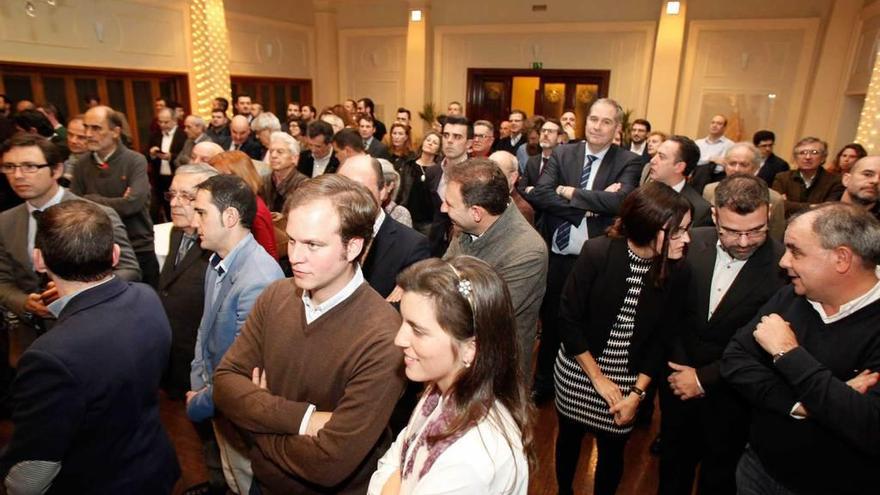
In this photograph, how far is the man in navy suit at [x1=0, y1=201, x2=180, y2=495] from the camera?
4.74 ft

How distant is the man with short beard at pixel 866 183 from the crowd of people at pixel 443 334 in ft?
0.05

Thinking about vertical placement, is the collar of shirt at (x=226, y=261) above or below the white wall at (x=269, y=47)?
below

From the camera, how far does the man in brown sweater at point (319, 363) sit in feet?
4.69

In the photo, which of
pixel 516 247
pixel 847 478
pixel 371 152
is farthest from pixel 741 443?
pixel 371 152

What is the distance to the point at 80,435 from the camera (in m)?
1.55

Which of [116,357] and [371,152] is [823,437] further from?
[371,152]

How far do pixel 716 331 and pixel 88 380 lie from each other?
7.92ft

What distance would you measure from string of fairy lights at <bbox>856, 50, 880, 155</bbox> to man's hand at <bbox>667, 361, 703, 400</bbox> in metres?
4.74

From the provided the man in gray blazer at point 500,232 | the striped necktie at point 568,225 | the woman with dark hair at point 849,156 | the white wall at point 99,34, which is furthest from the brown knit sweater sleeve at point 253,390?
the white wall at point 99,34

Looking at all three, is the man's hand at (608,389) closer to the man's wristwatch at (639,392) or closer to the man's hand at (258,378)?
the man's wristwatch at (639,392)

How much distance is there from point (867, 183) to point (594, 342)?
2.55 metres

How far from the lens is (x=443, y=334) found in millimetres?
1218

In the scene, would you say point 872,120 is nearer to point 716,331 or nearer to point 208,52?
point 716,331

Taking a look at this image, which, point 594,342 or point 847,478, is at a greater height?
point 594,342
